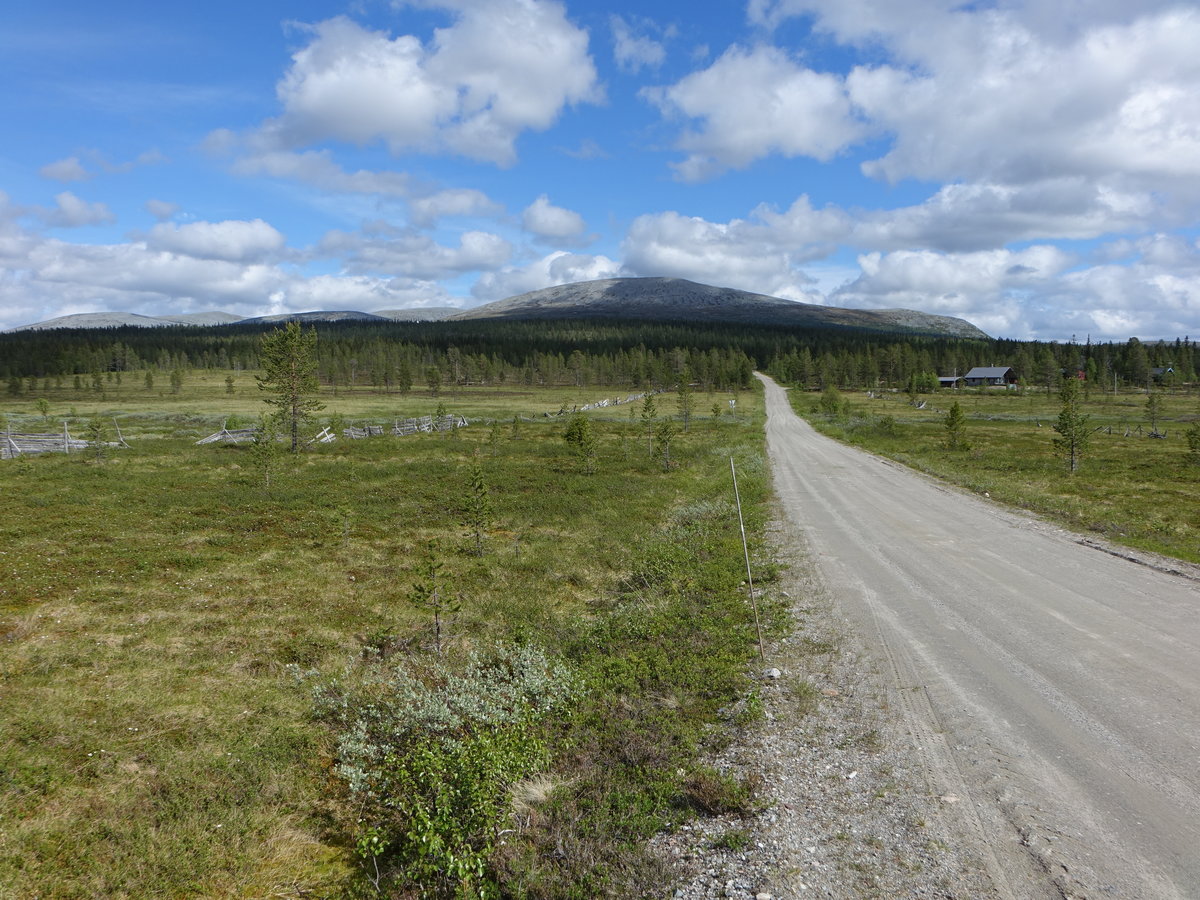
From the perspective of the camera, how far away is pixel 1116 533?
20.1m

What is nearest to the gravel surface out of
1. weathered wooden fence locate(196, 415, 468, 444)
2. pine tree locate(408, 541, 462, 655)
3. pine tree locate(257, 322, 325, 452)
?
pine tree locate(408, 541, 462, 655)

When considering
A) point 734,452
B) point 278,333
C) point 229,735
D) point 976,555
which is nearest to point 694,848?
point 229,735

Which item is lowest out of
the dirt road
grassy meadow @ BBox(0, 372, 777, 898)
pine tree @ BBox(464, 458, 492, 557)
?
grassy meadow @ BBox(0, 372, 777, 898)

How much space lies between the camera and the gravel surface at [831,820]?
20.3 feet

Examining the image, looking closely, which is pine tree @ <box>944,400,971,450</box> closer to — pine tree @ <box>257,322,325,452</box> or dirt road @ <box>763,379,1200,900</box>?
dirt road @ <box>763,379,1200,900</box>

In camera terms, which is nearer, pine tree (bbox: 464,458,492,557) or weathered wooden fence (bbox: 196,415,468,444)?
pine tree (bbox: 464,458,492,557)

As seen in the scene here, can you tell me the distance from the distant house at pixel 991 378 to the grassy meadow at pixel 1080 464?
56853mm

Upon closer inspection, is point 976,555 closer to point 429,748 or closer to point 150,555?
point 429,748

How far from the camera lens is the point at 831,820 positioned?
714 cm

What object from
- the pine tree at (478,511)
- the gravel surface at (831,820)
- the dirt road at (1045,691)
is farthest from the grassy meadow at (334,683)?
the dirt road at (1045,691)

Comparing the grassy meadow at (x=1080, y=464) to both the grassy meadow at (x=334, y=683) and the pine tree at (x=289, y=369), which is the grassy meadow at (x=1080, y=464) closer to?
the grassy meadow at (x=334, y=683)

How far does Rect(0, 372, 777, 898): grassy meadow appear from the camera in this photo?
6.95 metres

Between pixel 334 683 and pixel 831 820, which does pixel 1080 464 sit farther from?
pixel 334 683

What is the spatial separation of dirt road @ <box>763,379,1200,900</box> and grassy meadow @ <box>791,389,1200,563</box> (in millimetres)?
4432
